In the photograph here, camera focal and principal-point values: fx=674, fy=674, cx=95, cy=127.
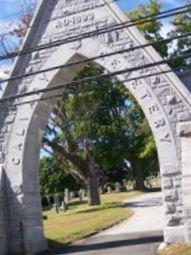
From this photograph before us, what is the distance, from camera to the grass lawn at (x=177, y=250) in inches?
637

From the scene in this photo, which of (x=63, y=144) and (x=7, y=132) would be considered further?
(x=63, y=144)

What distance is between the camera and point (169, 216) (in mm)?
18562

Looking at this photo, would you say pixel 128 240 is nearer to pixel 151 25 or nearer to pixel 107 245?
pixel 107 245

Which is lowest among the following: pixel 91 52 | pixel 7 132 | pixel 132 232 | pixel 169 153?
pixel 132 232

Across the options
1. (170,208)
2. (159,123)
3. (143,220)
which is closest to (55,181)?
(143,220)

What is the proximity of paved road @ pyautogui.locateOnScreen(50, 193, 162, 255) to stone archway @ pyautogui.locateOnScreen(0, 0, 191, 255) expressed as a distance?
5.29 feet

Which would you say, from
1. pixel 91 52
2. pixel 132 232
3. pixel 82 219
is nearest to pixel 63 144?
pixel 82 219

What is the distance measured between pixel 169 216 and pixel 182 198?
81 cm

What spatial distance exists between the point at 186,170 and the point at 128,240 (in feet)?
15.0

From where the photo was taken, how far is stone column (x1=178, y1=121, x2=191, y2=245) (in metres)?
16.4

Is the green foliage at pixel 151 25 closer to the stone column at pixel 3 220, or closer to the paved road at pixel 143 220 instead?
the paved road at pixel 143 220

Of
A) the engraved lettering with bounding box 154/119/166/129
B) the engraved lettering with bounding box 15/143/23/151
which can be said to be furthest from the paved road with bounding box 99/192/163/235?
the engraved lettering with bounding box 154/119/166/129

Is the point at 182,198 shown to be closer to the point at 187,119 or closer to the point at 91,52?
the point at 187,119

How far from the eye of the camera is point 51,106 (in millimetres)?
21797
